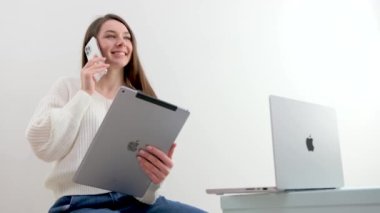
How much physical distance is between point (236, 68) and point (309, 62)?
0.46m

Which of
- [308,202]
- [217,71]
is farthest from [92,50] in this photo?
[308,202]

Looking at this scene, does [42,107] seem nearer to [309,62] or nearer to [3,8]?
[3,8]

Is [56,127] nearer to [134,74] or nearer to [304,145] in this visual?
[134,74]

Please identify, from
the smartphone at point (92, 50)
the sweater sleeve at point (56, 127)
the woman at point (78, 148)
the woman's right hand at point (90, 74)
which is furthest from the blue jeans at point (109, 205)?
the smartphone at point (92, 50)

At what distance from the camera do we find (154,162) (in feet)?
4.01

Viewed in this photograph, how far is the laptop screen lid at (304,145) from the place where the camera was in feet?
3.04

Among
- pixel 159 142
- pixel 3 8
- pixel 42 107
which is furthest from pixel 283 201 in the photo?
pixel 3 8

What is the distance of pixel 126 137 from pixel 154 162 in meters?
0.13

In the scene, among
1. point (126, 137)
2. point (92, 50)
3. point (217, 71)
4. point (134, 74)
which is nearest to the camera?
point (126, 137)

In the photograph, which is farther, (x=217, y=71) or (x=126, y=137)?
(x=217, y=71)

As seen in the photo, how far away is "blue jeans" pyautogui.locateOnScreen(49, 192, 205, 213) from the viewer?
122 centimetres

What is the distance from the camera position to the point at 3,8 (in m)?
1.66

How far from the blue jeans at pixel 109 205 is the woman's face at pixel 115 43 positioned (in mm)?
464

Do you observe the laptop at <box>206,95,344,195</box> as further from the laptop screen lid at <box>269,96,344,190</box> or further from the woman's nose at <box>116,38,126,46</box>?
the woman's nose at <box>116,38,126,46</box>
